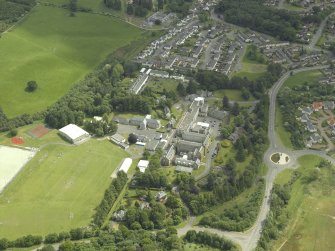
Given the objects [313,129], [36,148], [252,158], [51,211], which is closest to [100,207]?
[51,211]

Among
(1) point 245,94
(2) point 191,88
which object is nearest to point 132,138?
(2) point 191,88

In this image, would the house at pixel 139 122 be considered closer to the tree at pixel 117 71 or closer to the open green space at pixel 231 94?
the tree at pixel 117 71

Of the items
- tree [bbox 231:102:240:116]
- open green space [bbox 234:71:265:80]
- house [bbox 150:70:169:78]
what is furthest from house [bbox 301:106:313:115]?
house [bbox 150:70:169:78]

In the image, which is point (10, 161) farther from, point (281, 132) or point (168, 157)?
point (281, 132)

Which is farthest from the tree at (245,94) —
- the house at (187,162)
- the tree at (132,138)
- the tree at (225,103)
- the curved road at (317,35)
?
the curved road at (317,35)

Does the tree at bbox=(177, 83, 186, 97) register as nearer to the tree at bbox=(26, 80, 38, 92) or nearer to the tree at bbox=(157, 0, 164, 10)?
the tree at bbox=(26, 80, 38, 92)

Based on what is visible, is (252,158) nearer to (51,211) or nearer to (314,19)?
(51,211)
